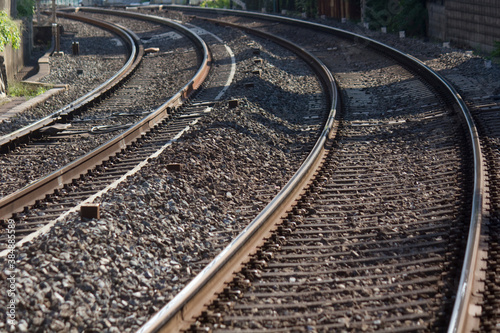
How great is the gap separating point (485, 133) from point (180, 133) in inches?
177

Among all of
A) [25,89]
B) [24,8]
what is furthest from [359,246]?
[24,8]

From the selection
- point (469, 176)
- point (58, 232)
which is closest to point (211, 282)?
point (58, 232)

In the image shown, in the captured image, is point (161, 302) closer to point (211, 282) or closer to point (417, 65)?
point (211, 282)

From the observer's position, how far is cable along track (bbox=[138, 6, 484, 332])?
15.7 feet

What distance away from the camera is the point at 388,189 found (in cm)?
773

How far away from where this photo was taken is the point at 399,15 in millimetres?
27766

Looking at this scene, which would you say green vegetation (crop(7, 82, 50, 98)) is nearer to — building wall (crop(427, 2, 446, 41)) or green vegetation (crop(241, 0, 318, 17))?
building wall (crop(427, 2, 446, 41))

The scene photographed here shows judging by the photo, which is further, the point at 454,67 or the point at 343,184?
the point at 454,67

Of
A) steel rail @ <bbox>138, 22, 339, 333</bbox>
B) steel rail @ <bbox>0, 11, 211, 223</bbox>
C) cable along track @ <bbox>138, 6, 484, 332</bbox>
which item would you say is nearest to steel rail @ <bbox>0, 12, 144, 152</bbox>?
steel rail @ <bbox>0, 11, 211, 223</bbox>

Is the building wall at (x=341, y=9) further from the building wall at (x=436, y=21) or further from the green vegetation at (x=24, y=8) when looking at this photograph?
the green vegetation at (x=24, y=8)

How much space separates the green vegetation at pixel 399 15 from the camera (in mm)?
27188

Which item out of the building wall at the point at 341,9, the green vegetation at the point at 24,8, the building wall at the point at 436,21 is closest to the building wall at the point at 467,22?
the building wall at the point at 436,21

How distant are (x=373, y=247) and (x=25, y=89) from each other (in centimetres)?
1244

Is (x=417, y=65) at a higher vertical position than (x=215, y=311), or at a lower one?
higher
